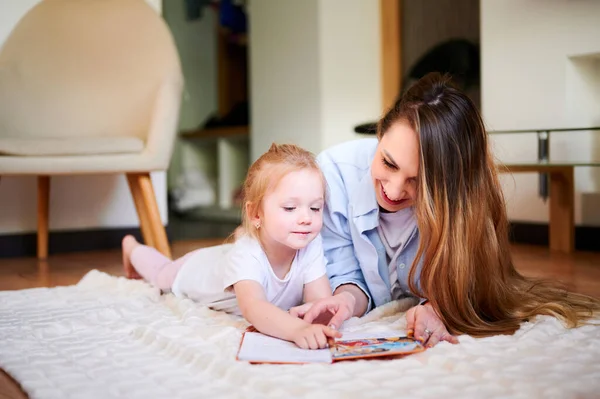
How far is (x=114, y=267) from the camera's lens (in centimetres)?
218

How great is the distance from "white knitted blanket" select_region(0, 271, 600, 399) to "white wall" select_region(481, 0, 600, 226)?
1352 mm

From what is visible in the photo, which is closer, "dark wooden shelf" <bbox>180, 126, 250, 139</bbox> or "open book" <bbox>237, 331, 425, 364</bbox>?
"open book" <bbox>237, 331, 425, 364</bbox>

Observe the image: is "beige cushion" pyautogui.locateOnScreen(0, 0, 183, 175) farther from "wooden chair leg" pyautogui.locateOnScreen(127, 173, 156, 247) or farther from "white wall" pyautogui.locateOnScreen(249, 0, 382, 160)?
"white wall" pyautogui.locateOnScreen(249, 0, 382, 160)

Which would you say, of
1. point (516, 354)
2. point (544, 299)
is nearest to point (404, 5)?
point (544, 299)

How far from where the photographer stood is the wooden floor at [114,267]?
1.79m

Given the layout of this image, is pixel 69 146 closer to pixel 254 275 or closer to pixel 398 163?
pixel 254 275

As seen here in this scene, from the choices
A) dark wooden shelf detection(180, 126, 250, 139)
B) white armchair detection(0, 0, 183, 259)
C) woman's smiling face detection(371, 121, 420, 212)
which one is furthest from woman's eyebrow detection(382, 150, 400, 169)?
dark wooden shelf detection(180, 126, 250, 139)

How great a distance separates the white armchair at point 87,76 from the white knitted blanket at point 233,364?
1096 mm

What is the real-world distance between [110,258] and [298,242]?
1.44m

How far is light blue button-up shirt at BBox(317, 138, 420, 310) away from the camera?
51.3 inches

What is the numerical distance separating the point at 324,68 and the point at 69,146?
1714mm

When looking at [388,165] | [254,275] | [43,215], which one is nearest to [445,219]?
[388,165]

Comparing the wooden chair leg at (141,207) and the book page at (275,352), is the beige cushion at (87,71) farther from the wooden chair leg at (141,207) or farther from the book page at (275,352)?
the book page at (275,352)

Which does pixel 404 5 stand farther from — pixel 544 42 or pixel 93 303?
pixel 93 303
